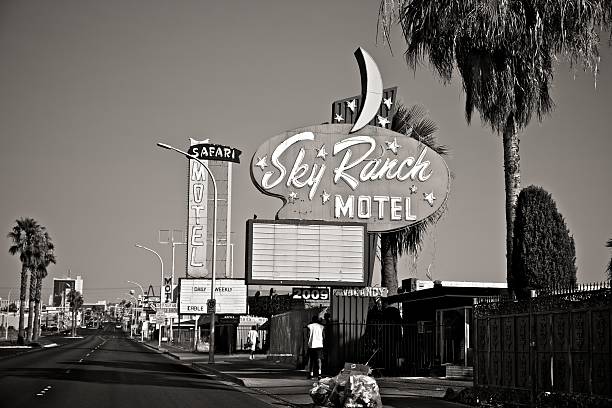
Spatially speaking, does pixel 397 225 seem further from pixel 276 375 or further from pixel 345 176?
pixel 276 375

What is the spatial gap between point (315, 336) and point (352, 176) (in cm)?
779

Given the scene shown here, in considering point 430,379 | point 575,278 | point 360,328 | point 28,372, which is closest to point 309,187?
point 360,328

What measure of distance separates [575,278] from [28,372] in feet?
60.4

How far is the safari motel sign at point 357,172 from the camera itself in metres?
31.1

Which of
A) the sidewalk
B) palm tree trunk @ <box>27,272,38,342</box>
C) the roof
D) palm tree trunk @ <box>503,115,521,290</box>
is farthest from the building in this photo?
palm tree trunk @ <box>27,272,38,342</box>

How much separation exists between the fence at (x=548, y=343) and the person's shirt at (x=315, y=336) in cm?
825

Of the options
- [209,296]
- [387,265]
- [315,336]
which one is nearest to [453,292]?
[315,336]

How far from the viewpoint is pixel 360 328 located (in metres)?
27.7

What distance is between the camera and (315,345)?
25.8m

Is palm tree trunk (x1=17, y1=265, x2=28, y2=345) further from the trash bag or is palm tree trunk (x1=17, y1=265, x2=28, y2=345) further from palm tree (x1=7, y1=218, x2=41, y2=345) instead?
the trash bag

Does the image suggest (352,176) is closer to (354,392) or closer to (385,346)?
(385,346)

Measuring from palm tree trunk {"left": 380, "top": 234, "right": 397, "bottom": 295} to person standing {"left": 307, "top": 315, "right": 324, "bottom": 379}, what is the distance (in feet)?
43.7

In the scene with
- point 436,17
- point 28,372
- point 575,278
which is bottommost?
point 28,372

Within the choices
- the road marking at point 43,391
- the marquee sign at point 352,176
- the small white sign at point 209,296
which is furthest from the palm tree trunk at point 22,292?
the road marking at point 43,391
